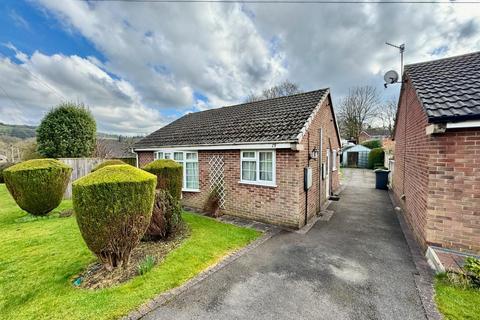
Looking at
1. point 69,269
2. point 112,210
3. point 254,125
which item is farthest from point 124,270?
point 254,125

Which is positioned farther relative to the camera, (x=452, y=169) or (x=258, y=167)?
(x=258, y=167)

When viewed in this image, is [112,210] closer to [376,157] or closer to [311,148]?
[311,148]

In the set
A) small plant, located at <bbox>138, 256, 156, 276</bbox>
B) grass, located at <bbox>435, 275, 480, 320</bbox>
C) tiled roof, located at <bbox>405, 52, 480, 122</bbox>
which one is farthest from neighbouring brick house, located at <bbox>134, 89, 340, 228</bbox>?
small plant, located at <bbox>138, 256, 156, 276</bbox>

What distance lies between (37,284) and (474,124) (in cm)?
942

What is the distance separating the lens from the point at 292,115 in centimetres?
817

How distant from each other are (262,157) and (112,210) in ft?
16.9

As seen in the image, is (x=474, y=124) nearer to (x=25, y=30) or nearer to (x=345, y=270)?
(x=345, y=270)

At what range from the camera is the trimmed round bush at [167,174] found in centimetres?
705

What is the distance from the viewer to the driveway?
A: 10.2 feet

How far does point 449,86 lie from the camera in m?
5.39

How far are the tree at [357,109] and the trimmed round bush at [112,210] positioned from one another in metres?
42.6

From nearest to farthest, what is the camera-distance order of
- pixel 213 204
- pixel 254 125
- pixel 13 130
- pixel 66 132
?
pixel 213 204 → pixel 254 125 → pixel 66 132 → pixel 13 130

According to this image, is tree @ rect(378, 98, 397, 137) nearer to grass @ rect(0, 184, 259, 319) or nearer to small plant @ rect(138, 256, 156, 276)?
grass @ rect(0, 184, 259, 319)

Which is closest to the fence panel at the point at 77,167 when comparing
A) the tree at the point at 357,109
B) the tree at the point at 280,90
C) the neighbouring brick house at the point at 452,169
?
the neighbouring brick house at the point at 452,169
